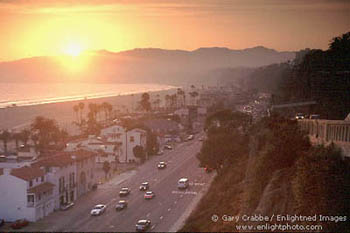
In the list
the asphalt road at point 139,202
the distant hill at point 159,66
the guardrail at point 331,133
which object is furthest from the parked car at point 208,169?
the distant hill at point 159,66

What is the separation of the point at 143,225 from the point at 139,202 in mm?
2200

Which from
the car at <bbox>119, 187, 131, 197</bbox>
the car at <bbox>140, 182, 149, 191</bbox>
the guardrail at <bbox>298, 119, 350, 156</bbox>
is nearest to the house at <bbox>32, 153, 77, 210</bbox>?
the car at <bbox>119, 187, 131, 197</bbox>

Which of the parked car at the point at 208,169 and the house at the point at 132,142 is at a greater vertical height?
the parked car at the point at 208,169

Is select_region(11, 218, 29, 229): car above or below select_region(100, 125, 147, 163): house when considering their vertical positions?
above

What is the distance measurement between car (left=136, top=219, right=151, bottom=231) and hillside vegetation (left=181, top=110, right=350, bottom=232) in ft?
2.06

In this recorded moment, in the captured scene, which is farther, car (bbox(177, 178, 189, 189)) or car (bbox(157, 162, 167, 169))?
car (bbox(157, 162, 167, 169))

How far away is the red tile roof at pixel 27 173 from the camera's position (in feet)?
30.8

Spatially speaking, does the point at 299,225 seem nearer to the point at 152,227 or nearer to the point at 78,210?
the point at 152,227

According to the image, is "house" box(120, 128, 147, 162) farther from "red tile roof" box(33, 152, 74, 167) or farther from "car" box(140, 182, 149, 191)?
"red tile roof" box(33, 152, 74, 167)

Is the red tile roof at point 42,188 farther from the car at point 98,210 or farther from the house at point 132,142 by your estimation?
the house at point 132,142

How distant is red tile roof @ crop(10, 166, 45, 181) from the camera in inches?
369

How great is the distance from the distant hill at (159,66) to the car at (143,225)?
31.5m

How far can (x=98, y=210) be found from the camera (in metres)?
7.46

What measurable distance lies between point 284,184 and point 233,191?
246cm
